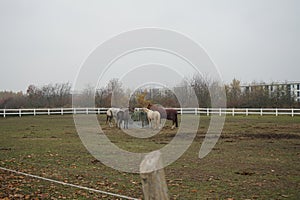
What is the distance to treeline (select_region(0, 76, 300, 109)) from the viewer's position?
28203 mm

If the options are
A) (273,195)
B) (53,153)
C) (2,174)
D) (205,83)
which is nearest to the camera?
(273,195)

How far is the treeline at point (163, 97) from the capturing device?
28203 millimetres

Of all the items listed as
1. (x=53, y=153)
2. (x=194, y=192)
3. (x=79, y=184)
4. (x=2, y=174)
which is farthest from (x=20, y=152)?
(x=194, y=192)

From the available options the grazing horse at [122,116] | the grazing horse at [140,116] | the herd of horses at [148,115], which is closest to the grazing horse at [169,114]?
the herd of horses at [148,115]

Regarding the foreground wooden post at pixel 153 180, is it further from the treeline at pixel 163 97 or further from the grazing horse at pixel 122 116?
the treeline at pixel 163 97

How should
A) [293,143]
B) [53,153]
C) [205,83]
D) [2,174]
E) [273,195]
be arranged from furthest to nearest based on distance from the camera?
[205,83]
[293,143]
[53,153]
[2,174]
[273,195]

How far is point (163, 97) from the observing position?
33938mm

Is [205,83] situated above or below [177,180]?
above

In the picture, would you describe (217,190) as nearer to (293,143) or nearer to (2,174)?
(2,174)

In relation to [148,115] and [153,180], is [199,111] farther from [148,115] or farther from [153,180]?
[153,180]

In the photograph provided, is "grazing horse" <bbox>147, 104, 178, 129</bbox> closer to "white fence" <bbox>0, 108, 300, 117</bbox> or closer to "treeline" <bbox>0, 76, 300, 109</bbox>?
"treeline" <bbox>0, 76, 300, 109</bbox>

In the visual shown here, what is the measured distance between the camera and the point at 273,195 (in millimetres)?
6332

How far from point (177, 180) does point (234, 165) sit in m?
2.43

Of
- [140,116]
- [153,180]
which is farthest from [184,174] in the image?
[140,116]
